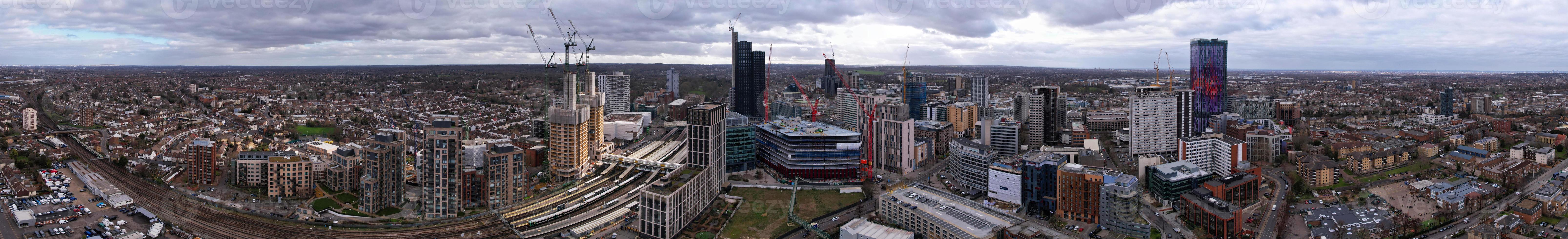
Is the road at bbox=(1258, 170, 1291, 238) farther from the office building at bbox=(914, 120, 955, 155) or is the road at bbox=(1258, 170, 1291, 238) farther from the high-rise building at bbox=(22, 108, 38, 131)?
the high-rise building at bbox=(22, 108, 38, 131)

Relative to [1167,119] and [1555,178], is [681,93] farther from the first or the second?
[1555,178]

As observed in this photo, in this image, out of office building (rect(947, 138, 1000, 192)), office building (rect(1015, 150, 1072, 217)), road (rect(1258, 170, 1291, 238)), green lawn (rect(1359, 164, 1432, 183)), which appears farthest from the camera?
green lawn (rect(1359, 164, 1432, 183))

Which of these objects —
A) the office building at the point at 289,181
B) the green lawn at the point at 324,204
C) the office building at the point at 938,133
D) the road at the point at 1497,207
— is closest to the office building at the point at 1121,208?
the road at the point at 1497,207

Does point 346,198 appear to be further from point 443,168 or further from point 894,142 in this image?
point 894,142

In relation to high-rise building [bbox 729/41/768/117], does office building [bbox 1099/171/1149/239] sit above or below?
below

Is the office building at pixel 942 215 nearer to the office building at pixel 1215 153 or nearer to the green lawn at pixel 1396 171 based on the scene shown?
the office building at pixel 1215 153

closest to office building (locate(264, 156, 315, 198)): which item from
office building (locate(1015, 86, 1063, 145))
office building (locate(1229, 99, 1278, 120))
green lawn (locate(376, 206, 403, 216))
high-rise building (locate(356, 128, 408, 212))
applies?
high-rise building (locate(356, 128, 408, 212))

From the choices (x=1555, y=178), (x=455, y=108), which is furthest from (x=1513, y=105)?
(x=455, y=108)
